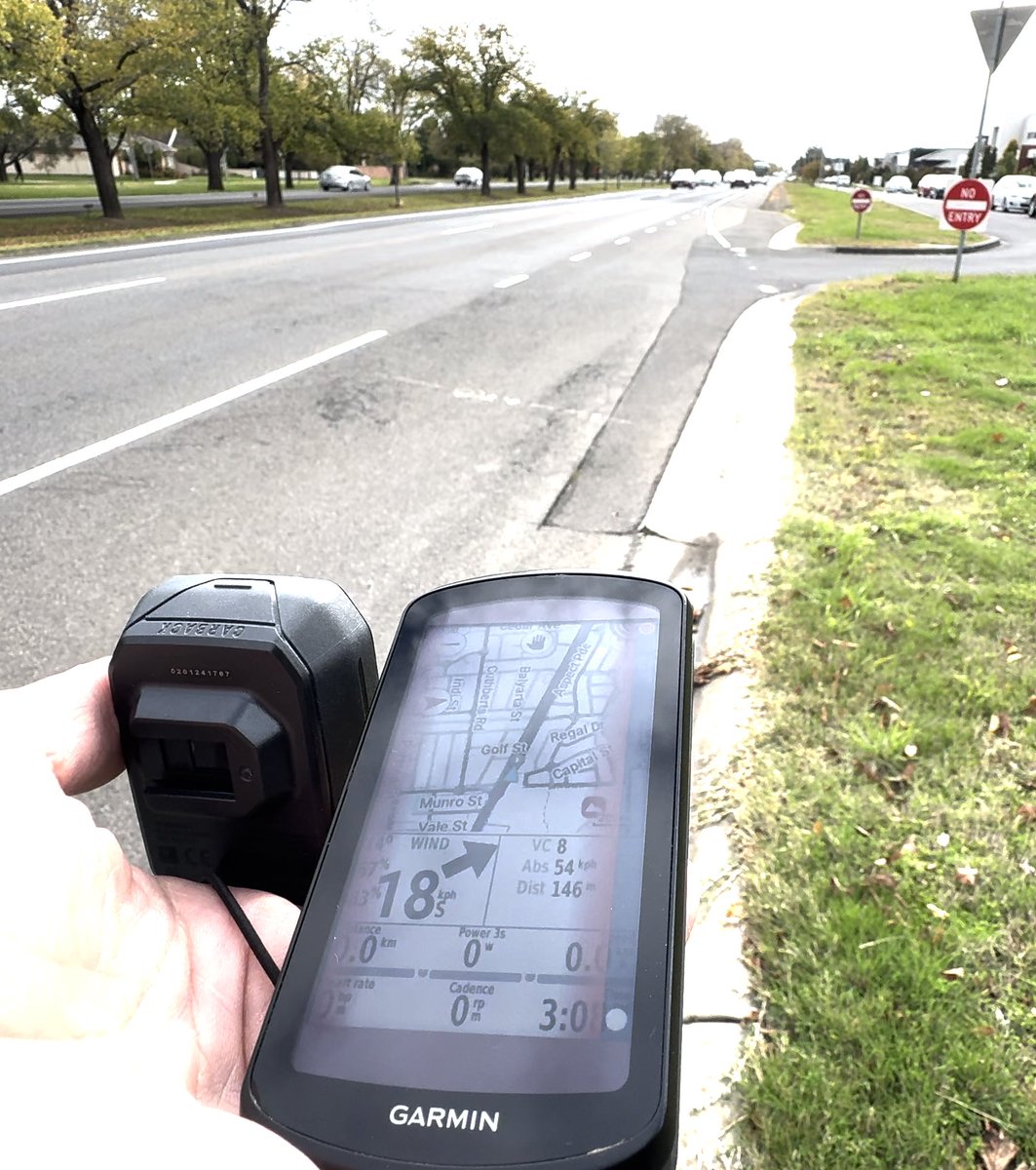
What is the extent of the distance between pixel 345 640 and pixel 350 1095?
56 centimetres

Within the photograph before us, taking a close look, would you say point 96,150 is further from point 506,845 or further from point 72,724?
point 506,845

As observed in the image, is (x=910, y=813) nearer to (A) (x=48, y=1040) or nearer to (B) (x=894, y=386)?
(A) (x=48, y=1040)

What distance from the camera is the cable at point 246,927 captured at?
3.91ft

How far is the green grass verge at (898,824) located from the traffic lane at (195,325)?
14.0 feet

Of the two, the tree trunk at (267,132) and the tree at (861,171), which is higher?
the tree at (861,171)

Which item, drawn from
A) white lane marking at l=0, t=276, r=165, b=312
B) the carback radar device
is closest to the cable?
the carback radar device

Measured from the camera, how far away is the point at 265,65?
92.3 feet

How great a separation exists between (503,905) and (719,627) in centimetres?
249

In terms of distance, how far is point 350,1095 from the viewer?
3.14 feet

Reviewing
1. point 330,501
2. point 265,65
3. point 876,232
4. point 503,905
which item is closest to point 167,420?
point 330,501

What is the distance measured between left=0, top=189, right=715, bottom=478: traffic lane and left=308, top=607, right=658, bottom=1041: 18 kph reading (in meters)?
4.56

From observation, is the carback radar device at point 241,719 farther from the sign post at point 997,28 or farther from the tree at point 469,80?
the tree at point 469,80

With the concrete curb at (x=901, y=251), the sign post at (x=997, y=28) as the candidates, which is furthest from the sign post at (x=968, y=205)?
the concrete curb at (x=901, y=251)

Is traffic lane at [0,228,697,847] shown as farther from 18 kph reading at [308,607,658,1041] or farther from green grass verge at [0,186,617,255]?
green grass verge at [0,186,617,255]
